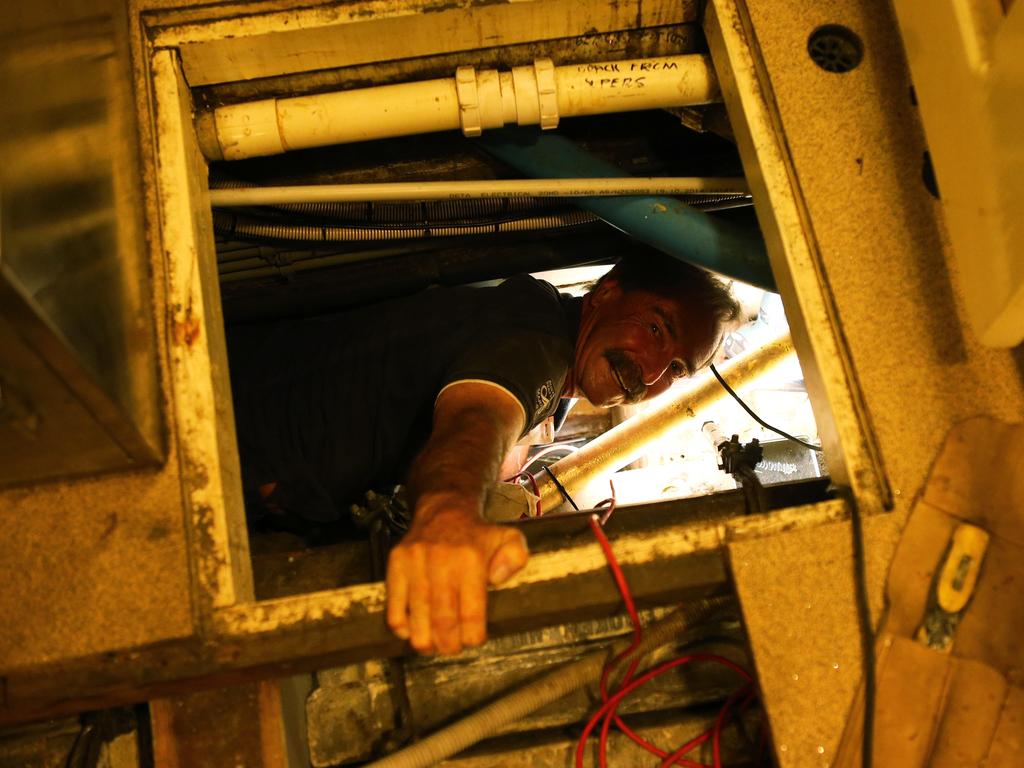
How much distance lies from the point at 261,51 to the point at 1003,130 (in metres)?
0.94

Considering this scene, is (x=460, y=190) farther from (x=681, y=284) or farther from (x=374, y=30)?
(x=681, y=284)

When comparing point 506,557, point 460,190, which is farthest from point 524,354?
point 506,557

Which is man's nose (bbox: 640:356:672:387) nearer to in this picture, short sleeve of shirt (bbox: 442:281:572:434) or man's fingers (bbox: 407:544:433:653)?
short sleeve of shirt (bbox: 442:281:572:434)

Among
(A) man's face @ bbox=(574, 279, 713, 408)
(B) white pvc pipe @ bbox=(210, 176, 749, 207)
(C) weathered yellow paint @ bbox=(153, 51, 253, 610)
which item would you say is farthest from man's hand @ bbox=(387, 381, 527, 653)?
(A) man's face @ bbox=(574, 279, 713, 408)

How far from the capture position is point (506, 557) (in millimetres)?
755

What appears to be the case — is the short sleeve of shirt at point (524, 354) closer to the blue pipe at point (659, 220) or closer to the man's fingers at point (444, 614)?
the blue pipe at point (659, 220)

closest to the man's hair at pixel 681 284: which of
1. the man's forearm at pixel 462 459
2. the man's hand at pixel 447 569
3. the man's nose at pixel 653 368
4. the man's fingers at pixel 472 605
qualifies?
the man's nose at pixel 653 368

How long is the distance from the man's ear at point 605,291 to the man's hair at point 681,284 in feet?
0.04

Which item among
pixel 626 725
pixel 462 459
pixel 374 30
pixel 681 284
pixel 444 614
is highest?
pixel 374 30

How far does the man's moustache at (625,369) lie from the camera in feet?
5.73

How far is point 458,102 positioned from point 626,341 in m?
0.83

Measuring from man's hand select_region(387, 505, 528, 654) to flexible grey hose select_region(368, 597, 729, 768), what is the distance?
280 mm

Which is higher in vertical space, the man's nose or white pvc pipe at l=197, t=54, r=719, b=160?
white pvc pipe at l=197, t=54, r=719, b=160

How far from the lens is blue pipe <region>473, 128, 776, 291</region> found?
49.4 inches
